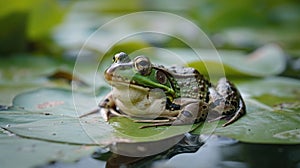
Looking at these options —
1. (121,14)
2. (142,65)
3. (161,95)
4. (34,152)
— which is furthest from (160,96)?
(121,14)

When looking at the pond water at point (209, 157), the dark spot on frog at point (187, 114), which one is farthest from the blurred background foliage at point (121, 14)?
the pond water at point (209, 157)

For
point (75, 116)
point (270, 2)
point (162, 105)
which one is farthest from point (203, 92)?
point (270, 2)

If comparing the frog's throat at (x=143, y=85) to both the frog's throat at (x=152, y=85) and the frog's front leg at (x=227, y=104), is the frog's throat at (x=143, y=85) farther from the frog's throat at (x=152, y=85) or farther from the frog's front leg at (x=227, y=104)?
the frog's front leg at (x=227, y=104)

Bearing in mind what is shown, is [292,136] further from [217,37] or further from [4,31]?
[217,37]

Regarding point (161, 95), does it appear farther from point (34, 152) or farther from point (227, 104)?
point (34, 152)

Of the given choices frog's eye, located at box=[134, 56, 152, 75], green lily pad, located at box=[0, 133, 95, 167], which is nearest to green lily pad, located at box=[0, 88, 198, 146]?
green lily pad, located at box=[0, 133, 95, 167]

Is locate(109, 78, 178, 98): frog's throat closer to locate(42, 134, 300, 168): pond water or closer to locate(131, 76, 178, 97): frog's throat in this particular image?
locate(131, 76, 178, 97): frog's throat
